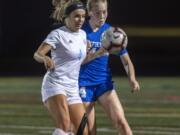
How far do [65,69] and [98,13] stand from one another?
0.94 meters

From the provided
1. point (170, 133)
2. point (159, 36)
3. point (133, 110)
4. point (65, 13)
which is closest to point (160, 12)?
point (159, 36)

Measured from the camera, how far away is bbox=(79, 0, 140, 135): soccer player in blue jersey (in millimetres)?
9312

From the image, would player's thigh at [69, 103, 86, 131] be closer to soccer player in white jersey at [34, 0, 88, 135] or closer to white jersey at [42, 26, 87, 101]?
soccer player in white jersey at [34, 0, 88, 135]

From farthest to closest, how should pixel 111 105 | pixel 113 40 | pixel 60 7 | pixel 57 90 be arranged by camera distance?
1. pixel 111 105
2. pixel 113 40
3. pixel 60 7
4. pixel 57 90

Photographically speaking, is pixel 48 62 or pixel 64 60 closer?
pixel 48 62

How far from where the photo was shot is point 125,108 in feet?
54.5

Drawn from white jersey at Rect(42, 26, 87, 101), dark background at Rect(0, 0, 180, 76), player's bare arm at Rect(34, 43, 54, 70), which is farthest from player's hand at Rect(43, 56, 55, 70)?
dark background at Rect(0, 0, 180, 76)

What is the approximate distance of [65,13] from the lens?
28.7 feet

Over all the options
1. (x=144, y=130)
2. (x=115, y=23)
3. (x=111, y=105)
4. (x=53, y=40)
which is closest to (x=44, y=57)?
(x=53, y=40)

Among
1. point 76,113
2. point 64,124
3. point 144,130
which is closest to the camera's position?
point 64,124

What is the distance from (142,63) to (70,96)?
24498mm

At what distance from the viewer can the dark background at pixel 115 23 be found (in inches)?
1273

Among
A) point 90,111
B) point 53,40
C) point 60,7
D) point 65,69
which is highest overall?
point 60,7

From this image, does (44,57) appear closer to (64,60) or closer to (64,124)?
(64,60)
